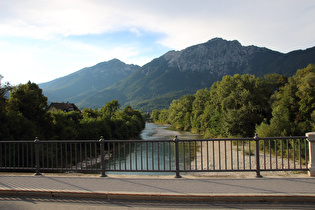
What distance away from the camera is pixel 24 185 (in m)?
7.10

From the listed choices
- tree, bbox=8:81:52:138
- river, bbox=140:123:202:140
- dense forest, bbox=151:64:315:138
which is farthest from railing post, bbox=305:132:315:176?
river, bbox=140:123:202:140

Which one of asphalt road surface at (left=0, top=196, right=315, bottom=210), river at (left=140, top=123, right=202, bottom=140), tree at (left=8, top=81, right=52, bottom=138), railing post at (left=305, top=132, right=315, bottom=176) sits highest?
tree at (left=8, top=81, right=52, bottom=138)

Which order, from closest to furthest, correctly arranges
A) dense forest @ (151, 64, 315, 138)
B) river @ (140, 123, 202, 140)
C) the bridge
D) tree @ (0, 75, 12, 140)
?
1. the bridge
2. tree @ (0, 75, 12, 140)
3. dense forest @ (151, 64, 315, 138)
4. river @ (140, 123, 202, 140)

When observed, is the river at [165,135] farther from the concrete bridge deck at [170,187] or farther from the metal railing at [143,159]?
the concrete bridge deck at [170,187]

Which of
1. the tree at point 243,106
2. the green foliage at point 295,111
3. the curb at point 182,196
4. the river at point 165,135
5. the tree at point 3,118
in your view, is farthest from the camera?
the river at point 165,135

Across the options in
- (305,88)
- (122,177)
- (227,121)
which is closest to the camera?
(122,177)

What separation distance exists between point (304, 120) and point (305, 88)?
14.4 ft

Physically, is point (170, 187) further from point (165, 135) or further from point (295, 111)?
point (165, 135)

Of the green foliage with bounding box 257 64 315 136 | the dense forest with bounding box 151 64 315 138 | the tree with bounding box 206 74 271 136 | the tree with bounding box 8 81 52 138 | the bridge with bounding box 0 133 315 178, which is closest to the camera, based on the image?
the bridge with bounding box 0 133 315 178

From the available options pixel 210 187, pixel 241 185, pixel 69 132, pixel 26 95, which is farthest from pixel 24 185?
pixel 69 132

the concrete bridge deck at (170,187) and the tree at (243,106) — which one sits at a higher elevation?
the tree at (243,106)

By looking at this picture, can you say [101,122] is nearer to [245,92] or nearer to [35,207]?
[245,92]

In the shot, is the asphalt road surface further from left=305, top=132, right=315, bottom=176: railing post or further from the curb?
left=305, top=132, right=315, bottom=176: railing post

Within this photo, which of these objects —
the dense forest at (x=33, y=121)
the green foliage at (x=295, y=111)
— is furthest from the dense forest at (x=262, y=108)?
the dense forest at (x=33, y=121)
